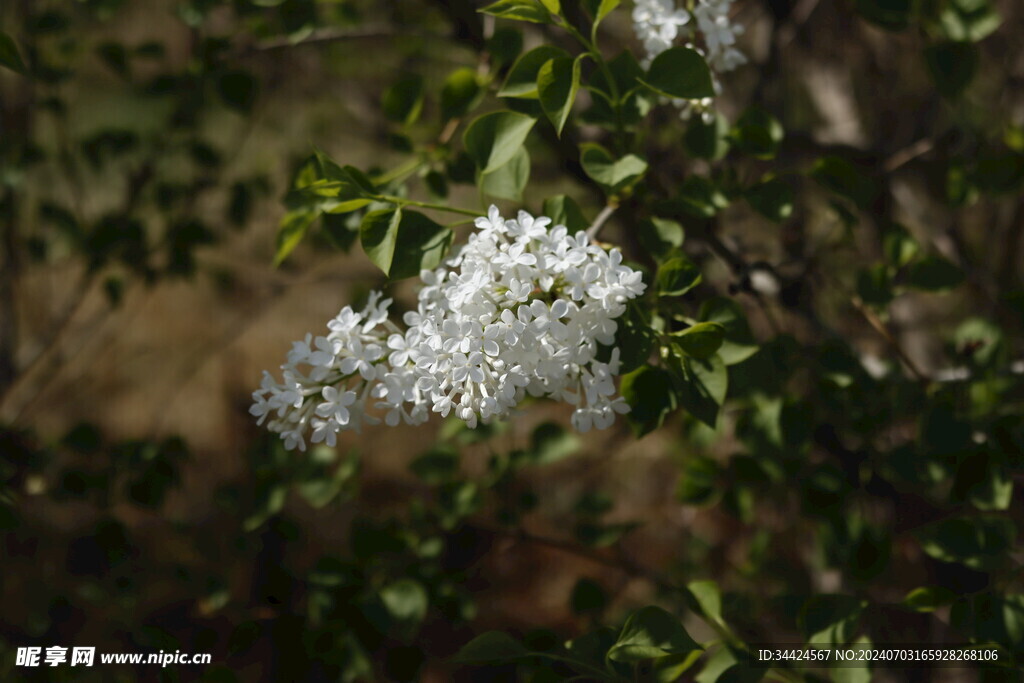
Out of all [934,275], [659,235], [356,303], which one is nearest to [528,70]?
[659,235]

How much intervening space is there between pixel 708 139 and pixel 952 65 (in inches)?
9.6

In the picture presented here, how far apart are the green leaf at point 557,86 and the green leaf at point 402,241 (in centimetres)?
10

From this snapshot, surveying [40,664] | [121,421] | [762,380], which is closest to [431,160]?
[762,380]

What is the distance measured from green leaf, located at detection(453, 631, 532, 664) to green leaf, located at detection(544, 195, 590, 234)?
291 millimetres

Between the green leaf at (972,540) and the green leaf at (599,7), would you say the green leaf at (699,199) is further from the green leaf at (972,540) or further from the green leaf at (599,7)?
the green leaf at (972,540)

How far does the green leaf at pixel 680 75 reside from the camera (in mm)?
480

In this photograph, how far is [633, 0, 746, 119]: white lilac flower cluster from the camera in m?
0.54

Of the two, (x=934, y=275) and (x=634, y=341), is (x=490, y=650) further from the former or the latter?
(x=934, y=275)

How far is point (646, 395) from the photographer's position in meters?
0.50

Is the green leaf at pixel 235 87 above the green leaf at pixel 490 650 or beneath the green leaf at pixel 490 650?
above

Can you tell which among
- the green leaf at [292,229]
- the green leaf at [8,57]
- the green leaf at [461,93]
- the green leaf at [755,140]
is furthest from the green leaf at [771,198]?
the green leaf at [8,57]

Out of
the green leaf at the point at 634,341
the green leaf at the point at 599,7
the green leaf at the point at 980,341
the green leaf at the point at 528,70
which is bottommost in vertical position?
the green leaf at the point at 980,341

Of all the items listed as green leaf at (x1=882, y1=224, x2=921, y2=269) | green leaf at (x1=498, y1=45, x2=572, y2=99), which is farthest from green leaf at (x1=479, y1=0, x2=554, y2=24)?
green leaf at (x1=882, y1=224, x2=921, y2=269)

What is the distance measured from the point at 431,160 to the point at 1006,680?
61cm
